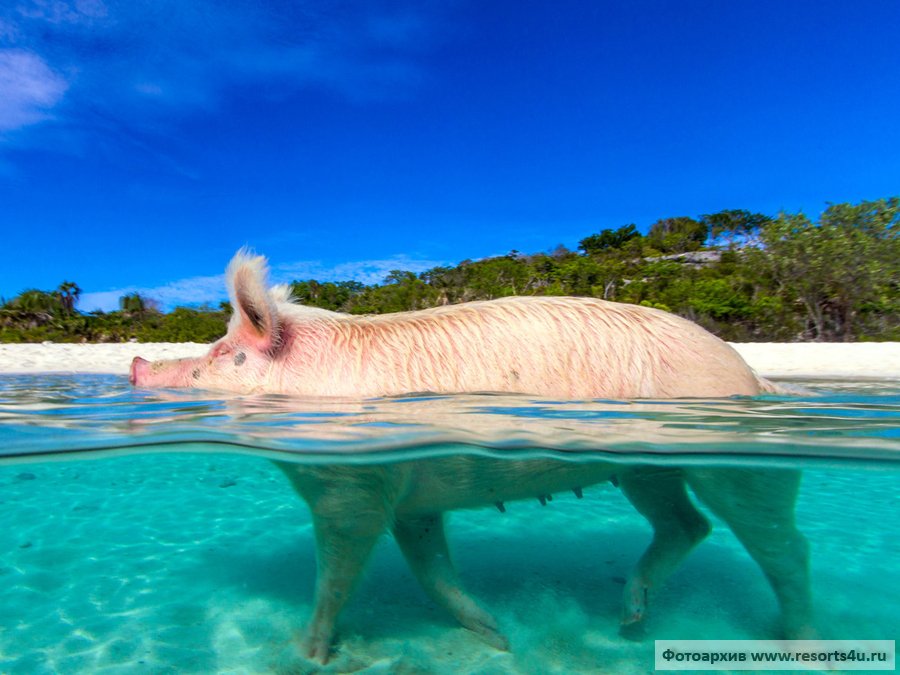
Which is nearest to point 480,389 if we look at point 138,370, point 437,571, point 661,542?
point 437,571

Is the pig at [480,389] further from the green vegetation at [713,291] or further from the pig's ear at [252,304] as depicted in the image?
the green vegetation at [713,291]

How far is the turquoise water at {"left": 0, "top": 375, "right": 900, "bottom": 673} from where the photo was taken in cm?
369

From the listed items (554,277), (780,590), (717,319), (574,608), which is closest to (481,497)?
(574,608)

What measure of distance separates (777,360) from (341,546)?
574 inches

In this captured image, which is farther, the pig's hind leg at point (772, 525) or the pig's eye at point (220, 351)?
the pig's eye at point (220, 351)

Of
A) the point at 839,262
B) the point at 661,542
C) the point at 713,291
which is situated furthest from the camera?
the point at 713,291

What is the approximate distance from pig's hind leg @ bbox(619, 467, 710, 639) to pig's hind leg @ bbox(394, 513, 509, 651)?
35.7 inches

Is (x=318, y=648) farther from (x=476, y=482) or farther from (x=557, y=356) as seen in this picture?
(x=557, y=356)

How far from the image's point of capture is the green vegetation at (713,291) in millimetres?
23719

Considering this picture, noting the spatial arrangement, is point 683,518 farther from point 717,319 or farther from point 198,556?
point 717,319

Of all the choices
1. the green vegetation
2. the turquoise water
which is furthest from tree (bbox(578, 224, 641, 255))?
the turquoise water

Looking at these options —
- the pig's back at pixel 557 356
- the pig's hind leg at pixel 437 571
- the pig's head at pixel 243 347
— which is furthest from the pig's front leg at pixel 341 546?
the pig's head at pixel 243 347

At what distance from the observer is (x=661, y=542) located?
4.06 meters

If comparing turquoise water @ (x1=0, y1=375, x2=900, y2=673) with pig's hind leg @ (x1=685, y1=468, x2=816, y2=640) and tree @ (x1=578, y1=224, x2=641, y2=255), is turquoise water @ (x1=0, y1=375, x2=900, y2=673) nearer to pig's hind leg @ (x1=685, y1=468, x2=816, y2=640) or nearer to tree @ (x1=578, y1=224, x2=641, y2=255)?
pig's hind leg @ (x1=685, y1=468, x2=816, y2=640)
